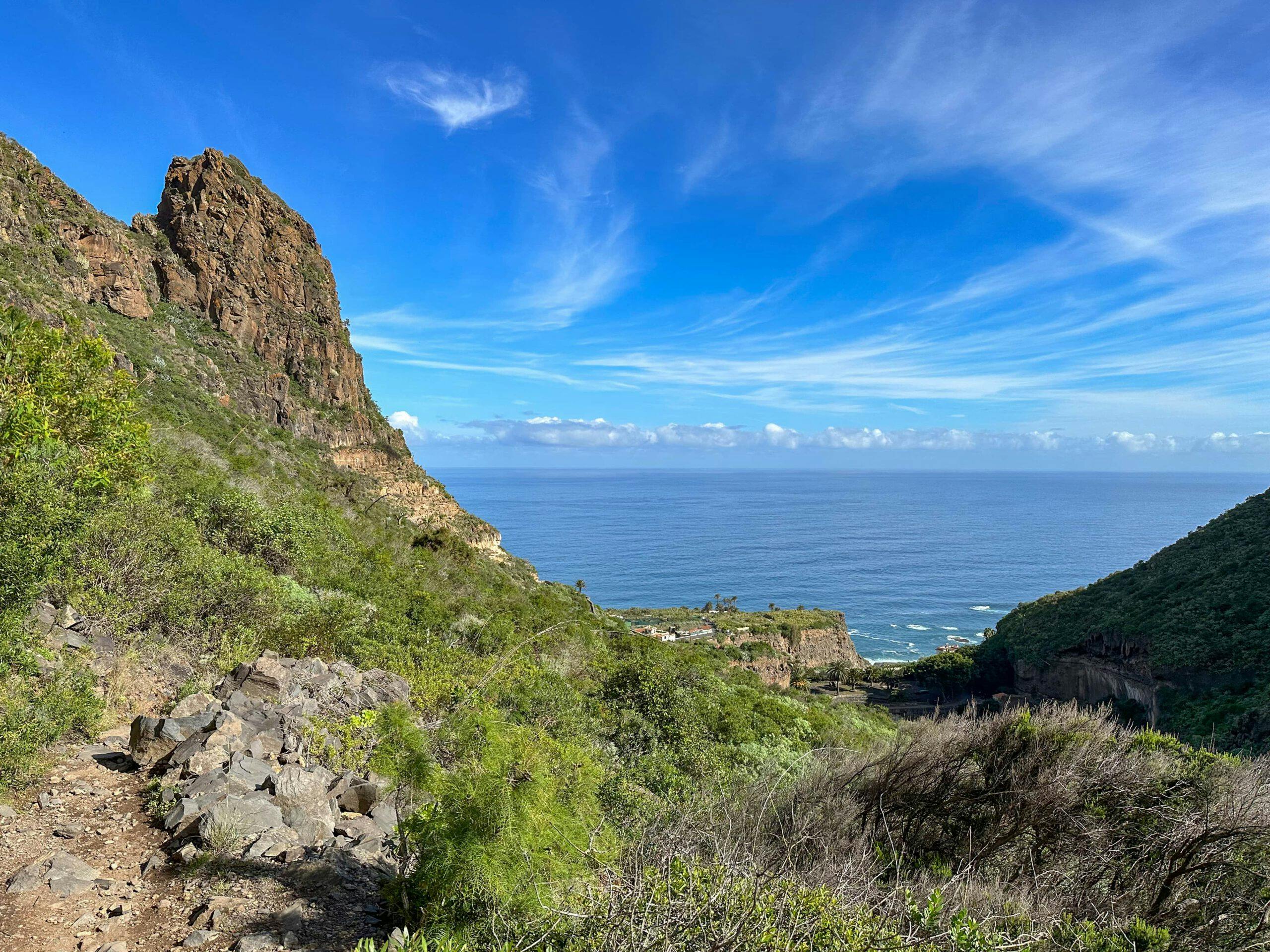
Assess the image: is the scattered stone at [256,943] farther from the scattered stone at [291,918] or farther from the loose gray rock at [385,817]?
the loose gray rock at [385,817]

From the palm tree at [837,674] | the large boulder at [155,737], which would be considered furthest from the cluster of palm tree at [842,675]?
the large boulder at [155,737]

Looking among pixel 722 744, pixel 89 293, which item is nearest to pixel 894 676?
pixel 722 744

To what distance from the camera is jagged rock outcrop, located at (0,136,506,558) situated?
1522 inches

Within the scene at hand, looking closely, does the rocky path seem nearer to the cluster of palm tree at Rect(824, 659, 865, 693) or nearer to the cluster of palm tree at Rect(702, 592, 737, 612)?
the cluster of palm tree at Rect(824, 659, 865, 693)

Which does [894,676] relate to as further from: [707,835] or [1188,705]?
[707,835]

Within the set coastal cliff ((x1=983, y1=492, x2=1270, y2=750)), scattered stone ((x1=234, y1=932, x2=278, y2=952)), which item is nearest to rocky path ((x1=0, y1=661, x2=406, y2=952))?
scattered stone ((x1=234, y1=932, x2=278, y2=952))

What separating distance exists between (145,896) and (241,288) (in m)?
61.8

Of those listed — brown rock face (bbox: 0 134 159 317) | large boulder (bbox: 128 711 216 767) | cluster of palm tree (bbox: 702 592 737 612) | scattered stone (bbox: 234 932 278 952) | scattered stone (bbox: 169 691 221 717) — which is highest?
brown rock face (bbox: 0 134 159 317)

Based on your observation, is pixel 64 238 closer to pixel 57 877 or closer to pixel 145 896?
pixel 57 877

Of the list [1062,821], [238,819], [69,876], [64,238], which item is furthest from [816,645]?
[64,238]

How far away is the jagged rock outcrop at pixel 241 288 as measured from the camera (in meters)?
38.7

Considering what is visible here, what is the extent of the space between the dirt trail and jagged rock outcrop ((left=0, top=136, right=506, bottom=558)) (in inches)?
1597

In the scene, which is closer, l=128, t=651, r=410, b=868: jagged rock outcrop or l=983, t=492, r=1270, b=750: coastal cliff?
l=128, t=651, r=410, b=868: jagged rock outcrop

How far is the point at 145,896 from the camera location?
4715mm
